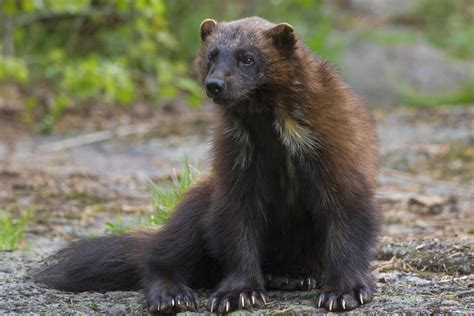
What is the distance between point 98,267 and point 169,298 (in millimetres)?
543

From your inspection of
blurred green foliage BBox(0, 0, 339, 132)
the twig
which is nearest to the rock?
blurred green foliage BBox(0, 0, 339, 132)

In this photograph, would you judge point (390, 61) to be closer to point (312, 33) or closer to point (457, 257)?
point (312, 33)

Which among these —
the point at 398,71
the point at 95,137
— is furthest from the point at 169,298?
the point at 398,71

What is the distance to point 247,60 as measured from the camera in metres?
3.96

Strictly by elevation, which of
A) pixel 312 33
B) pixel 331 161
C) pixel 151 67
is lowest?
pixel 331 161

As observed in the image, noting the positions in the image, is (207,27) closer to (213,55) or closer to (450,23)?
(213,55)

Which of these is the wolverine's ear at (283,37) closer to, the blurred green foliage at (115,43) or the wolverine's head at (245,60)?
the wolverine's head at (245,60)

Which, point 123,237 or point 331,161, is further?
point 123,237

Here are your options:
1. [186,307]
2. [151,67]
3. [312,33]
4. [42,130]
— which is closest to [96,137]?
[42,130]

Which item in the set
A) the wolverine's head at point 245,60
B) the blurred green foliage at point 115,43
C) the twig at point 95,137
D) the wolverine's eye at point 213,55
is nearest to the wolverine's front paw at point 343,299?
the wolverine's head at point 245,60

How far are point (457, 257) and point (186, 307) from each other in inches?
57.3

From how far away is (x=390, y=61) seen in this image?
1461 cm

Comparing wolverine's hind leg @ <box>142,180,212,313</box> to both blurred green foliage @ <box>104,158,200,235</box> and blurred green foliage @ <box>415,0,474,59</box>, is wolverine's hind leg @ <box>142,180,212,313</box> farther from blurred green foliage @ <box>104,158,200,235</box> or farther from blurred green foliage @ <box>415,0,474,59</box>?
blurred green foliage @ <box>415,0,474,59</box>

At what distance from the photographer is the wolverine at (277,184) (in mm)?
3867
